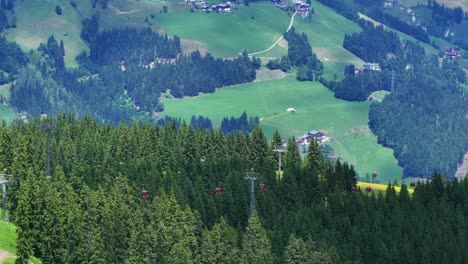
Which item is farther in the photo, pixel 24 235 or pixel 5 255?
pixel 5 255

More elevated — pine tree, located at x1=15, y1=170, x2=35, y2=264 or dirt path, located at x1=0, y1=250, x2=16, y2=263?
pine tree, located at x1=15, y1=170, x2=35, y2=264

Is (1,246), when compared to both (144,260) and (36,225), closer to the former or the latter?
(36,225)

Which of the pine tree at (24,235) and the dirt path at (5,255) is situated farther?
the dirt path at (5,255)

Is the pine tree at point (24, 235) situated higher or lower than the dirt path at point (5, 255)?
higher

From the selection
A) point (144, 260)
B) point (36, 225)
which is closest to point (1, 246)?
point (36, 225)

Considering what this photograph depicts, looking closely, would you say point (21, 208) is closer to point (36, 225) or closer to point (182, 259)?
point (36, 225)

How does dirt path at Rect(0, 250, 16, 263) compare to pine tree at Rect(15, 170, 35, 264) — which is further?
dirt path at Rect(0, 250, 16, 263)

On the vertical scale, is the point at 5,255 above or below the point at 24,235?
below

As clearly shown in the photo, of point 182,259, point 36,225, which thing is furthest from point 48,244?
point 182,259
